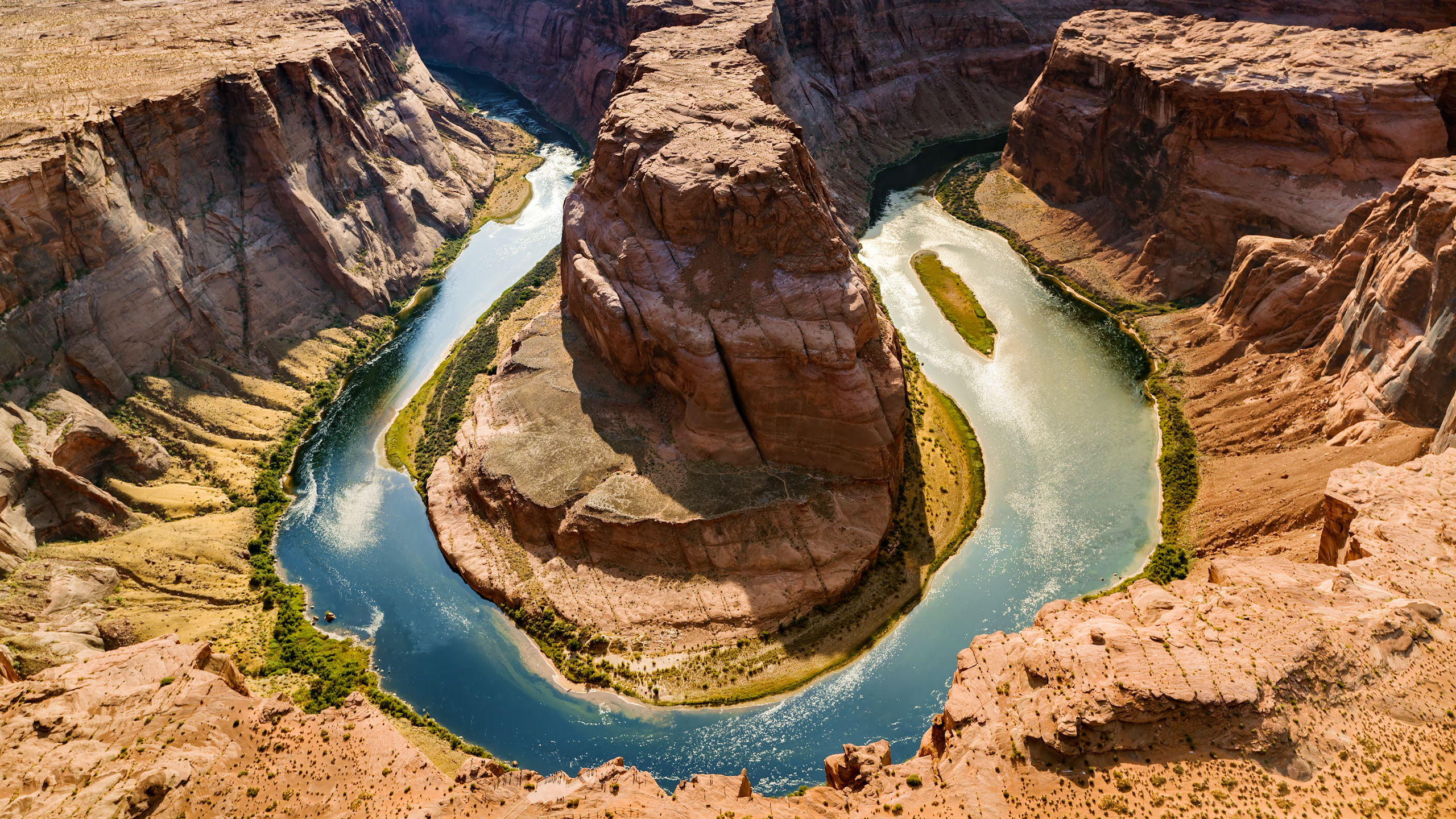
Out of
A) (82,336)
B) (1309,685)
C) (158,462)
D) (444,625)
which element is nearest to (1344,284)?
(1309,685)

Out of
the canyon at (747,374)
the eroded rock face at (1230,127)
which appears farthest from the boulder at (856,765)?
the eroded rock face at (1230,127)

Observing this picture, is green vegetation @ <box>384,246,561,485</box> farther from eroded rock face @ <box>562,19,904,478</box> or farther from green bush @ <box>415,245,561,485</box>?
eroded rock face @ <box>562,19,904,478</box>

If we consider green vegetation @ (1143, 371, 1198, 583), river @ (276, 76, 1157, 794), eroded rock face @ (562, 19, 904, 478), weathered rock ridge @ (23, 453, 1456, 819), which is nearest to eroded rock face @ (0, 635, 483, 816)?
weathered rock ridge @ (23, 453, 1456, 819)

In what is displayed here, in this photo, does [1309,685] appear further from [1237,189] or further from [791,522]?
[1237,189]

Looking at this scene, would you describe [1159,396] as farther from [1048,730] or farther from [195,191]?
[195,191]

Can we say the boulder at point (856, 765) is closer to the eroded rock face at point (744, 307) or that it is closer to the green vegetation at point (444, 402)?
the eroded rock face at point (744, 307)

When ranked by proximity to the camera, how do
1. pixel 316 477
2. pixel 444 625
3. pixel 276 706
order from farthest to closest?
pixel 316 477 → pixel 444 625 → pixel 276 706

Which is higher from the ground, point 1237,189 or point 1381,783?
point 1237,189
